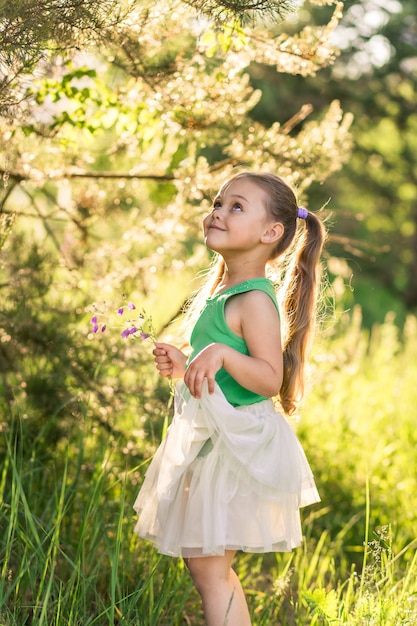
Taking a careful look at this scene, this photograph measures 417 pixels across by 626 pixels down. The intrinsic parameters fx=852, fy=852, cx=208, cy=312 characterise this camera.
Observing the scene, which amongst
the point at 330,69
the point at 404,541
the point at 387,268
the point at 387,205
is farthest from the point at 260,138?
the point at 387,205

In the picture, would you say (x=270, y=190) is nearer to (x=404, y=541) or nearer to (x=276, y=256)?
(x=276, y=256)

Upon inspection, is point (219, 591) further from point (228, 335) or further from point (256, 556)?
point (256, 556)

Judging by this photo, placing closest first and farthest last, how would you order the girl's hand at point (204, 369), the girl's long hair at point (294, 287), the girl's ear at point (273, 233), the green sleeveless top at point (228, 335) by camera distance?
1. the girl's hand at point (204, 369)
2. the green sleeveless top at point (228, 335)
3. the girl's ear at point (273, 233)
4. the girl's long hair at point (294, 287)

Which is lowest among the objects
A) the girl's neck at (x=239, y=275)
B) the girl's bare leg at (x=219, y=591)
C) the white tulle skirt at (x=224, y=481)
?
the girl's bare leg at (x=219, y=591)

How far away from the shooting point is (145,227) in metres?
4.18

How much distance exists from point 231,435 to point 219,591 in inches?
17.0

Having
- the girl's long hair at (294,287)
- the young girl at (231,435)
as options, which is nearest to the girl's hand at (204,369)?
the young girl at (231,435)

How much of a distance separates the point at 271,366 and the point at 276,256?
17.2 inches

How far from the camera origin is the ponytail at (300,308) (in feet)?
8.81

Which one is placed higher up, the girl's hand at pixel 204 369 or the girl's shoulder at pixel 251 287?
the girl's shoulder at pixel 251 287

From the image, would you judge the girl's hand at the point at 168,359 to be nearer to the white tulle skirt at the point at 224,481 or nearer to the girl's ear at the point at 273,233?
the white tulle skirt at the point at 224,481

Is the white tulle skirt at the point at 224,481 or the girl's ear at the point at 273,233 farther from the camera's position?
the girl's ear at the point at 273,233

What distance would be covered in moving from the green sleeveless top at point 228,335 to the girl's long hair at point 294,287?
206 mm

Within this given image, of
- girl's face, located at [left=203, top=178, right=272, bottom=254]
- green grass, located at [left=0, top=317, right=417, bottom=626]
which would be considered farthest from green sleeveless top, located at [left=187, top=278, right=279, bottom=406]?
green grass, located at [left=0, top=317, right=417, bottom=626]
